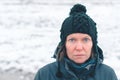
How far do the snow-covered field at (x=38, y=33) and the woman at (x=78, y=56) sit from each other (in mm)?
4992

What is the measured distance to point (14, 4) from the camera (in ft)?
72.2

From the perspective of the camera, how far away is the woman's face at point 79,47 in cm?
321

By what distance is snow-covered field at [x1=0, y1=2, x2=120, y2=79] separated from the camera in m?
9.68

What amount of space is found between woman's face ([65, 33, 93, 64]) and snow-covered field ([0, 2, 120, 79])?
5079mm

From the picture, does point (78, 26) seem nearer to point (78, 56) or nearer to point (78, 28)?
point (78, 28)

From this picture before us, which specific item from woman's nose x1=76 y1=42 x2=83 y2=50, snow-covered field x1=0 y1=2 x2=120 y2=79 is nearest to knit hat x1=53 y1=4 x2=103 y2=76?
woman's nose x1=76 y1=42 x2=83 y2=50

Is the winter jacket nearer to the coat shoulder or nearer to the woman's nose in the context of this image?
the coat shoulder

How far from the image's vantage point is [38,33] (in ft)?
45.4

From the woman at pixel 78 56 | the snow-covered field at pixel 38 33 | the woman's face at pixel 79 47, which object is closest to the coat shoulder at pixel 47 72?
the woman at pixel 78 56

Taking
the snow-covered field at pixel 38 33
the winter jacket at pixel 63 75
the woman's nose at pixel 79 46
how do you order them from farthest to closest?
1. the snow-covered field at pixel 38 33
2. the winter jacket at pixel 63 75
3. the woman's nose at pixel 79 46

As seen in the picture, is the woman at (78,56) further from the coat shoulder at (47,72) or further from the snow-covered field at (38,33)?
the snow-covered field at (38,33)

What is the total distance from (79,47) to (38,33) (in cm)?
1069

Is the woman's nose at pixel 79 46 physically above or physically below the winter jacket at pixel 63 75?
above

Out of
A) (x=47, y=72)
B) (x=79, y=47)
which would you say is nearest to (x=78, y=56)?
(x=79, y=47)
